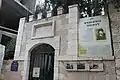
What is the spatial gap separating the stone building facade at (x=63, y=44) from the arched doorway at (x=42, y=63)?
0.20 meters

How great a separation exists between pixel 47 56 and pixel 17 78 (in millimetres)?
1700

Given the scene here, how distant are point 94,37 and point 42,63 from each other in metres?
2.53

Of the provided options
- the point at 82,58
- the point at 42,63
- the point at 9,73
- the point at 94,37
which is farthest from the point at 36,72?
the point at 94,37

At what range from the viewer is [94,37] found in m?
4.92

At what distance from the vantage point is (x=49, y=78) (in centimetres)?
546

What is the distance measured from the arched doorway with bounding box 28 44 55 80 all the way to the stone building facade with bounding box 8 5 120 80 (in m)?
0.20

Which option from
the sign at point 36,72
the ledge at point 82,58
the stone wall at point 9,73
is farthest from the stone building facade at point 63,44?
the sign at point 36,72

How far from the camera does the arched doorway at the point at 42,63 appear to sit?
557 centimetres

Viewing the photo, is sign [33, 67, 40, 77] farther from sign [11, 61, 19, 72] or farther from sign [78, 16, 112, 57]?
sign [78, 16, 112, 57]

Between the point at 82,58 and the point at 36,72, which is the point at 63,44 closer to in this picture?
the point at 82,58

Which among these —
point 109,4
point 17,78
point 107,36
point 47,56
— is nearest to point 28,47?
point 47,56

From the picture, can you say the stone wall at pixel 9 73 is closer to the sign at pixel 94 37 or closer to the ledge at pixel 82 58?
the ledge at pixel 82 58

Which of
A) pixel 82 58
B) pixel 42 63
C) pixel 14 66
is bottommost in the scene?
pixel 14 66

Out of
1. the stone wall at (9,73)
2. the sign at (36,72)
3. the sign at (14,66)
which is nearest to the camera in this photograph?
the sign at (36,72)
